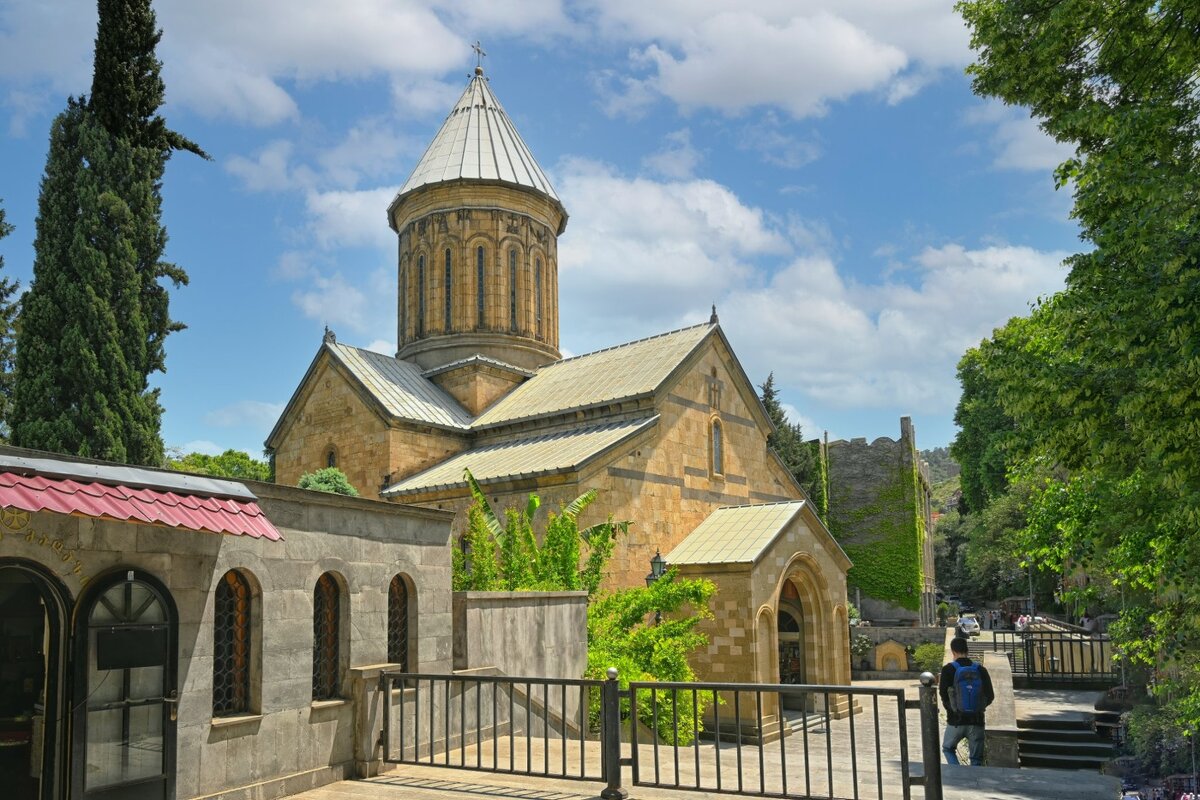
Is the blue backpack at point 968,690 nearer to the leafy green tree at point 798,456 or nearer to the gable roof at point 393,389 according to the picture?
the gable roof at point 393,389

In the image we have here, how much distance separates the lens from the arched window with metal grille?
27.8ft

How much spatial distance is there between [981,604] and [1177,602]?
4929cm

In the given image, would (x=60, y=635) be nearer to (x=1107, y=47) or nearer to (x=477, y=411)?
(x=1107, y=47)

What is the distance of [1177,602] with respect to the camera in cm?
926

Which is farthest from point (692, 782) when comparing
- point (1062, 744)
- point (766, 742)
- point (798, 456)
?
point (798, 456)

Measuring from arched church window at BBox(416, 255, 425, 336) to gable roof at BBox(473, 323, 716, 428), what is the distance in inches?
136

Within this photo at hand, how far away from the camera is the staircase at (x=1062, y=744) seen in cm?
1252

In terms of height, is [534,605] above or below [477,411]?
below

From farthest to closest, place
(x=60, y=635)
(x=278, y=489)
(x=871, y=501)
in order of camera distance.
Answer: (x=871, y=501)
(x=278, y=489)
(x=60, y=635)

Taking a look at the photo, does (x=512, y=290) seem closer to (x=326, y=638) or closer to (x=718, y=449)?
(x=718, y=449)

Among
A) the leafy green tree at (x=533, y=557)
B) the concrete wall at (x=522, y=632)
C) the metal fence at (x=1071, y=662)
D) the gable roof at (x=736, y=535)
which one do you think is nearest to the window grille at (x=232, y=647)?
the concrete wall at (x=522, y=632)

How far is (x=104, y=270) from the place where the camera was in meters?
18.3

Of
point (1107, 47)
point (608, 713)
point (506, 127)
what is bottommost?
point (608, 713)

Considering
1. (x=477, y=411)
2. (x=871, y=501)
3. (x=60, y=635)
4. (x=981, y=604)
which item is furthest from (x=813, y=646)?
(x=981, y=604)
